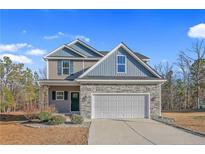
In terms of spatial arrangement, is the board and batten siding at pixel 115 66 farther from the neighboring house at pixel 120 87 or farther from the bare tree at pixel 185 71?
the bare tree at pixel 185 71

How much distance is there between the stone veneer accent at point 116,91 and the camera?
72.7 ft

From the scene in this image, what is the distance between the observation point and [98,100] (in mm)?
22500

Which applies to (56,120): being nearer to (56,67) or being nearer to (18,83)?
(56,67)

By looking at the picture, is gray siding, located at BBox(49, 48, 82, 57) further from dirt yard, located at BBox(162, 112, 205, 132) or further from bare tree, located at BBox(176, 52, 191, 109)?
bare tree, located at BBox(176, 52, 191, 109)

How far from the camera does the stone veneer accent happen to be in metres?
22.2

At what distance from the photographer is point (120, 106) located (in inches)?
892

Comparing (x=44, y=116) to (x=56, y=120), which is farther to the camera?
(x=44, y=116)

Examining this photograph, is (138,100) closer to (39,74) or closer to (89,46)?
(89,46)

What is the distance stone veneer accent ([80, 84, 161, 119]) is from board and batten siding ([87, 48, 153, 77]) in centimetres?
116

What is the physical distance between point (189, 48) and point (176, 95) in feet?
24.3

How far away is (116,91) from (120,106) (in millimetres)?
1184

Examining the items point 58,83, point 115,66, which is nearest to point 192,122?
point 115,66

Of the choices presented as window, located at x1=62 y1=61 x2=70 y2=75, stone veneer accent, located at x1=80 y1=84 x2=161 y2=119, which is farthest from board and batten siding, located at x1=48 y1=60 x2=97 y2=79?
stone veneer accent, located at x1=80 y1=84 x2=161 y2=119
